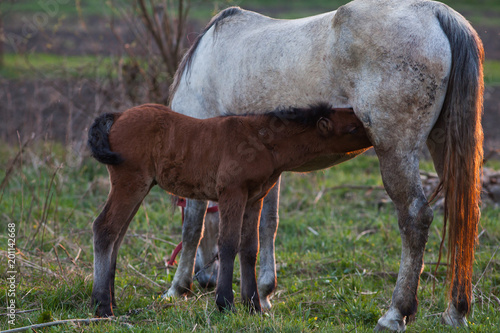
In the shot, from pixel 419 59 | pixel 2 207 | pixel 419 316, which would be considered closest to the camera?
pixel 419 59

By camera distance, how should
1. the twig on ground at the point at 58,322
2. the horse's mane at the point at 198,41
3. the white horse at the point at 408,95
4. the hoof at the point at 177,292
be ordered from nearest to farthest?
the twig on ground at the point at 58,322 < the white horse at the point at 408,95 < the hoof at the point at 177,292 < the horse's mane at the point at 198,41

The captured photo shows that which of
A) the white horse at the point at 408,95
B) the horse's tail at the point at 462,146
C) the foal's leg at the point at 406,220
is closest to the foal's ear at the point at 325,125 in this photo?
the white horse at the point at 408,95

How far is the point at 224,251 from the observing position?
356cm

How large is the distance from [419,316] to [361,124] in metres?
1.52

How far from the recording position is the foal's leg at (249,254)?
3.76m

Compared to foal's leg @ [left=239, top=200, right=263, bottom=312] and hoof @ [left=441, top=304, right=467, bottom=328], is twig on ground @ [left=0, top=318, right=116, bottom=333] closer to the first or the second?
foal's leg @ [left=239, top=200, right=263, bottom=312]

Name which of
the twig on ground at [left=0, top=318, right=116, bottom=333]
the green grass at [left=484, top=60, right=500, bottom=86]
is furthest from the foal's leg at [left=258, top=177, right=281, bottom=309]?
→ the green grass at [left=484, top=60, right=500, bottom=86]

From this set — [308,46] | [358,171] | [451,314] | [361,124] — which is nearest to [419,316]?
[451,314]

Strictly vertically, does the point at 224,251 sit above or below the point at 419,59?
below

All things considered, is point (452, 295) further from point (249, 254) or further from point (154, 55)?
point (154, 55)

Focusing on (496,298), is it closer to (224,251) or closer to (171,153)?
(224,251)

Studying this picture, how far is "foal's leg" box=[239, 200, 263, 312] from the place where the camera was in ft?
12.3

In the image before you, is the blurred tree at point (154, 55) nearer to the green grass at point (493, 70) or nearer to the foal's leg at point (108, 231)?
the foal's leg at point (108, 231)

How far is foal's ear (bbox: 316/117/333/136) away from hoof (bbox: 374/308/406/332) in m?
1.32
